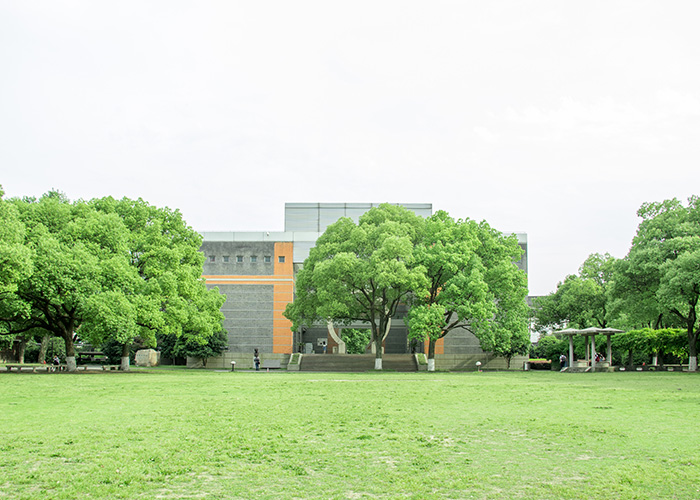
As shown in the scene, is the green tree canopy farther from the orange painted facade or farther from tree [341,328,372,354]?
tree [341,328,372,354]

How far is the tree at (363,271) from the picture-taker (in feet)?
116

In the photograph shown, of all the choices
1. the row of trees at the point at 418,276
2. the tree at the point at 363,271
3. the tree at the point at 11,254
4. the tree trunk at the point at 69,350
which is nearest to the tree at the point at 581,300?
the row of trees at the point at 418,276

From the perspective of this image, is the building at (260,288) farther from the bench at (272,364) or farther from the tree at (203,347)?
the tree at (203,347)

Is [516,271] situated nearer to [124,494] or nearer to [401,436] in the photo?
[401,436]

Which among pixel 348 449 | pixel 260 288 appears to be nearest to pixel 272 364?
pixel 260 288

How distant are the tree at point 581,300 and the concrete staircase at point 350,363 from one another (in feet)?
48.4

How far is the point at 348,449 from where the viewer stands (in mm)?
8227

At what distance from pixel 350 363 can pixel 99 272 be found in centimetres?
2220

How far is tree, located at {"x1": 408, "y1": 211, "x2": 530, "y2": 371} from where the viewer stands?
3528cm

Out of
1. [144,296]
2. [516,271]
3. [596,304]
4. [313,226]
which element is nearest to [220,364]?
[313,226]

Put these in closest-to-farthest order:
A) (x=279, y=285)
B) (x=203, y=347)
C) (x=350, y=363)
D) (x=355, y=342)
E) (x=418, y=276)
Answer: (x=418, y=276) < (x=350, y=363) < (x=203, y=347) < (x=279, y=285) < (x=355, y=342)

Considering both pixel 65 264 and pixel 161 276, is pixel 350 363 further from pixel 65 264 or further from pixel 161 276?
pixel 65 264

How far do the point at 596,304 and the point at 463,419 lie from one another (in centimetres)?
4354

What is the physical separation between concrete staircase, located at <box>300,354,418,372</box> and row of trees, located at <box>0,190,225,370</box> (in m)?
10.9
